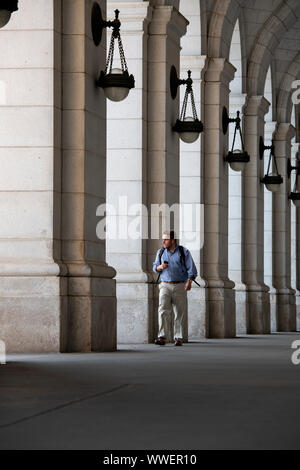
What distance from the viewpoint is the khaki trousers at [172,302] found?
709 inches

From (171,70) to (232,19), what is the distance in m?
5.66

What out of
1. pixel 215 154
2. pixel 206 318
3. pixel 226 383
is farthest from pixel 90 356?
pixel 215 154

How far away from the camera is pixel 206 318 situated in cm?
2333

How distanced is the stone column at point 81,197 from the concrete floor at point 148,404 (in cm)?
168

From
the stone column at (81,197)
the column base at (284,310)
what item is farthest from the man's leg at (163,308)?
the column base at (284,310)

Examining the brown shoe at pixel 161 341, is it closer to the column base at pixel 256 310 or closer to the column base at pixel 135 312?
the column base at pixel 135 312

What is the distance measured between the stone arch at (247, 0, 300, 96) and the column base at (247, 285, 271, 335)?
5.03m

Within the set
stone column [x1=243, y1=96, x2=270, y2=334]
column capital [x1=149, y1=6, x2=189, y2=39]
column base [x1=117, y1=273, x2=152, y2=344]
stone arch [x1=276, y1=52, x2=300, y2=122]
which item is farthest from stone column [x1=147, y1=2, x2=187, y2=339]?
stone arch [x1=276, y1=52, x2=300, y2=122]

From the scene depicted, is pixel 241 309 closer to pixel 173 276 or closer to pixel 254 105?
pixel 254 105

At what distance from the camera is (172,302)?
59.8 feet

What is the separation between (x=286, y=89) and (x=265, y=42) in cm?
548

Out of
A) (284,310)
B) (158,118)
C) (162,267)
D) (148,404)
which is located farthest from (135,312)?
(284,310)

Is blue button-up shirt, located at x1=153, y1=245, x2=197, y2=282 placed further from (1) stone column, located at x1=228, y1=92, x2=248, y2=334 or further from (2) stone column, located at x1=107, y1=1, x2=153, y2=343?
(1) stone column, located at x1=228, y1=92, x2=248, y2=334
